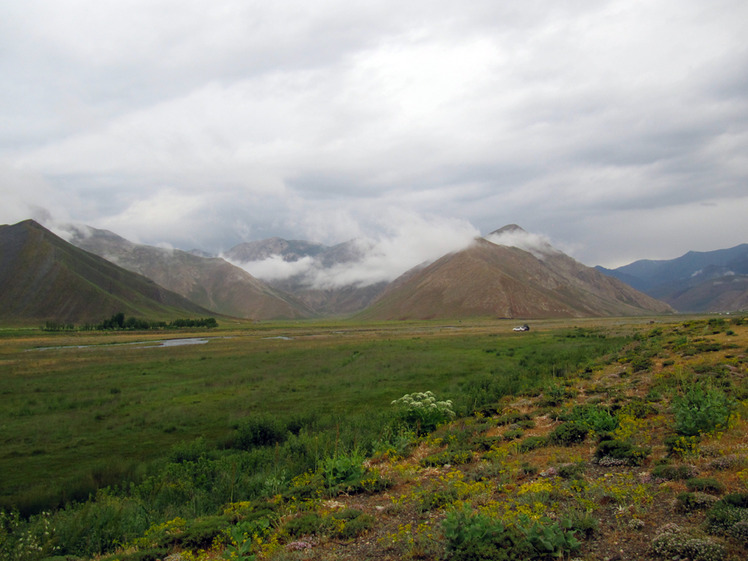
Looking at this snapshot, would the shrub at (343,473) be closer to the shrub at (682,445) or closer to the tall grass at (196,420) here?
the tall grass at (196,420)

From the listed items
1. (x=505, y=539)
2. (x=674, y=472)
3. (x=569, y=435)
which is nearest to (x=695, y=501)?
(x=674, y=472)

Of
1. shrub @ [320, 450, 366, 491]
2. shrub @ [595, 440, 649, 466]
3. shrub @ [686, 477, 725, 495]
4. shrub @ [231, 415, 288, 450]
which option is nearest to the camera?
shrub @ [686, 477, 725, 495]

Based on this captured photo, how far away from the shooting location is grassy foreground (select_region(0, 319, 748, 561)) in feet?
22.6

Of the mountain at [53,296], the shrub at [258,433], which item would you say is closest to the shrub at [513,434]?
the shrub at [258,433]

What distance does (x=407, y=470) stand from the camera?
37.6 ft

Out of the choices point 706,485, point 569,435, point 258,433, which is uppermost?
point 706,485

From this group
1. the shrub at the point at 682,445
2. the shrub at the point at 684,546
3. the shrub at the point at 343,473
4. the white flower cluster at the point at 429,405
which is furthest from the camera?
the white flower cluster at the point at 429,405

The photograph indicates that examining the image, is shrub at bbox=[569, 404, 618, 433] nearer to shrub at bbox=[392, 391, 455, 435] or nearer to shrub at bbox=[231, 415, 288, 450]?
shrub at bbox=[392, 391, 455, 435]

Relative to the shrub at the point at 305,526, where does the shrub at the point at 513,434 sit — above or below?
below

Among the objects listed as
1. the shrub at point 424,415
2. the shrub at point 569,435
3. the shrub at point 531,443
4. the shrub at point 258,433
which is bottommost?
the shrub at point 258,433

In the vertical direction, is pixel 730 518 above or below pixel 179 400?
above

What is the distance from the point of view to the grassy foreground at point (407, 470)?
6.90m

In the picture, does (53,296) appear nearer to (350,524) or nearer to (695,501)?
(350,524)

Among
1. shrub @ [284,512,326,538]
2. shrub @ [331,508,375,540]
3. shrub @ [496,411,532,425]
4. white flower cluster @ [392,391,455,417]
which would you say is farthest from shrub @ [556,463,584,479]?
white flower cluster @ [392,391,455,417]
